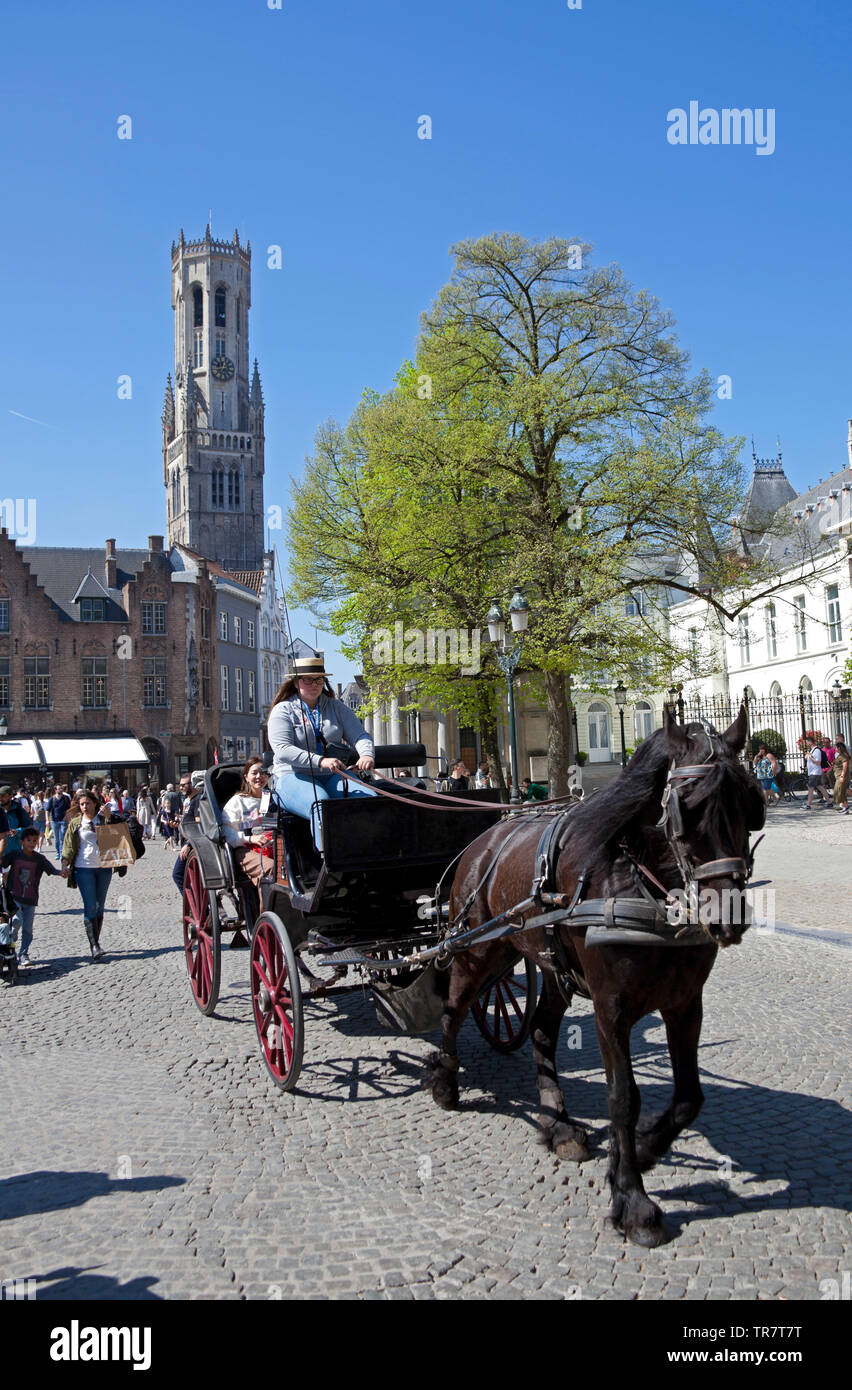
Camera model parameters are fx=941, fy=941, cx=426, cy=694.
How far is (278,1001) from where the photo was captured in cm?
547

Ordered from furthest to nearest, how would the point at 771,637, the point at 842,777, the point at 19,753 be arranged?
the point at 771,637
the point at 19,753
the point at 842,777

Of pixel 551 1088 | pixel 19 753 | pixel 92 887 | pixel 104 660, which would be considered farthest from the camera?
pixel 104 660

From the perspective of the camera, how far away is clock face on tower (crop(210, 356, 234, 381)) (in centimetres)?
10150

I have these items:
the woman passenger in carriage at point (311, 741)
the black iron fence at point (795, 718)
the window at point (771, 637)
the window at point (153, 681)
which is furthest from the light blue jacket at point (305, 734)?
the window at point (153, 681)

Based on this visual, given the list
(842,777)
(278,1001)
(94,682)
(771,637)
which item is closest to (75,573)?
(94,682)

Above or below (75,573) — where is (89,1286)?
below

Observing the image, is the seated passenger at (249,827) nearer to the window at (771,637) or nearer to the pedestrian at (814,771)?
the pedestrian at (814,771)

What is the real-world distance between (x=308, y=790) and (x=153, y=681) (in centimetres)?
4588

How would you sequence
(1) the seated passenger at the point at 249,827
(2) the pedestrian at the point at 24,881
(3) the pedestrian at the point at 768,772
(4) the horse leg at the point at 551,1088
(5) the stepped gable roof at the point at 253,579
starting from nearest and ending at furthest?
(4) the horse leg at the point at 551,1088 < (1) the seated passenger at the point at 249,827 < (2) the pedestrian at the point at 24,881 < (3) the pedestrian at the point at 768,772 < (5) the stepped gable roof at the point at 253,579

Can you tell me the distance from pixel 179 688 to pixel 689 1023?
48143 mm

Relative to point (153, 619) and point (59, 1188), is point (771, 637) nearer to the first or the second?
point (153, 619)

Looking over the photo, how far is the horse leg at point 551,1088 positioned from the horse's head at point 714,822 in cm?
129

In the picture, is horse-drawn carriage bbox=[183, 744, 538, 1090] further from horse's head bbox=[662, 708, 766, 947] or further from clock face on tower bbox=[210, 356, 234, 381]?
clock face on tower bbox=[210, 356, 234, 381]

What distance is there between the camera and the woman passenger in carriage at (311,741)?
230 inches
